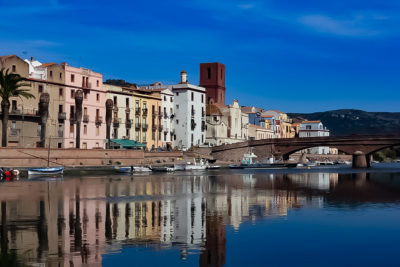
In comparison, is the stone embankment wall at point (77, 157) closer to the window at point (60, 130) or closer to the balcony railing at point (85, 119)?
the window at point (60, 130)

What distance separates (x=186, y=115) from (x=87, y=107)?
33492 millimetres

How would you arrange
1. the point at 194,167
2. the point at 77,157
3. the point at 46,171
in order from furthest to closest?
the point at 194,167, the point at 77,157, the point at 46,171

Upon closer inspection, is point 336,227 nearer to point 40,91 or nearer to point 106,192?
point 106,192

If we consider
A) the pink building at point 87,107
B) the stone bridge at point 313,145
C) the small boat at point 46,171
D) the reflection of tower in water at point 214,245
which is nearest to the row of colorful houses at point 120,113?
the pink building at point 87,107

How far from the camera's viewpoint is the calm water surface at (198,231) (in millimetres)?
23609

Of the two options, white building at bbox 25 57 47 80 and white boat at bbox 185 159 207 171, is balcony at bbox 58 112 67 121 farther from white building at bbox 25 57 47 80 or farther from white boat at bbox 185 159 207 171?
white boat at bbox 185 159 207 171

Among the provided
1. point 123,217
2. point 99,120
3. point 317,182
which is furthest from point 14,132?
point 123,217

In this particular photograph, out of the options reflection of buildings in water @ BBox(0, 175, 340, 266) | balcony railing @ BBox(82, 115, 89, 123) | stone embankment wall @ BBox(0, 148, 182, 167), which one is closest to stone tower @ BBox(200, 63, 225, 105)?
stone embankment wall @ BBox(0, 148, 182, 167)

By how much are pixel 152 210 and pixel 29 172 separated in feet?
144

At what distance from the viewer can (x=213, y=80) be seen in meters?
168

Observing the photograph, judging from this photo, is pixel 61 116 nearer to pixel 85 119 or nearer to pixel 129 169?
pixel 85 119

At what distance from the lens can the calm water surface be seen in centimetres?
2361

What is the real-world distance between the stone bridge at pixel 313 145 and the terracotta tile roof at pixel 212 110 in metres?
14.3

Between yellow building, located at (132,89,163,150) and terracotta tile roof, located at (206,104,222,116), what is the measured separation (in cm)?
2328
